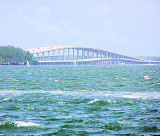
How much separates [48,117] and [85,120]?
1.57 metres

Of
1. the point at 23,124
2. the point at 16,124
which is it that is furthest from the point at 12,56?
the point at 23,124

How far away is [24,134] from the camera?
37.3 feet

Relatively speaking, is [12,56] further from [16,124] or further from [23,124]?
[23,124]

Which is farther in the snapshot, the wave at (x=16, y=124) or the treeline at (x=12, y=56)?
the treeline at (x=12, y=56)

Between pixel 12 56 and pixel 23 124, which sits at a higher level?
pixel 12 56

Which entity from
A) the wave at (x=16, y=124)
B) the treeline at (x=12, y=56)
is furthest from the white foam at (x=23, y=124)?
the treeline at (x=12, y=56)

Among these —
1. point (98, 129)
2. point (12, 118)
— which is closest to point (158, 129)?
point (98, 129)

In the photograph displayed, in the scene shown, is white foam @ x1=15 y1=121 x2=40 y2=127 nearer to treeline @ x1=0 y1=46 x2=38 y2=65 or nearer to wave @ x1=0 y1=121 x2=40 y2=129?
wave @ x1=0 y1=121 x2=40 y2=129

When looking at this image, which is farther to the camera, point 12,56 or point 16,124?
point 12,56

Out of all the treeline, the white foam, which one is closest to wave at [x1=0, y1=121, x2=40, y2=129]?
the white foam

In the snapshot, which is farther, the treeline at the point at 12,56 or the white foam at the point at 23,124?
the treeline at the point at 12,56

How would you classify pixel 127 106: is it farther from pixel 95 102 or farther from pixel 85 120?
pixel 85 120

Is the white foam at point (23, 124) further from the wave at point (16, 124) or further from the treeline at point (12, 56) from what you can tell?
the treeline at point (12, 56)

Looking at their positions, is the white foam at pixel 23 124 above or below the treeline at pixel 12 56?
below
